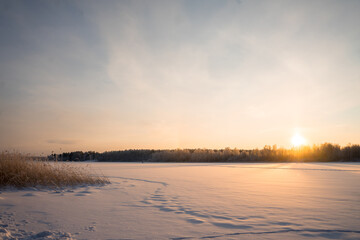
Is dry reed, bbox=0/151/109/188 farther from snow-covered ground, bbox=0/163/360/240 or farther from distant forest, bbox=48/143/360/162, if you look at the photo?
distant forest, bbox=48/143/360/162

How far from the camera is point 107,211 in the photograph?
10.2ft

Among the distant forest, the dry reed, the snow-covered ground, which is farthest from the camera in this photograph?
the distant forest

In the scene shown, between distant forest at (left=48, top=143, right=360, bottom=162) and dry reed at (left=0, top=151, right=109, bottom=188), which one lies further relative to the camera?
distant forest at (left=48, top=143, right=360, bottom=162)

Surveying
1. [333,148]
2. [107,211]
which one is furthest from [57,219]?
[333,148]

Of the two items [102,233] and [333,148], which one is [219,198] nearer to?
[102,233]

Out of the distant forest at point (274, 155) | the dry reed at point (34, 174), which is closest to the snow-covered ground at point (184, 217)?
the dry reed at point (34, 174)

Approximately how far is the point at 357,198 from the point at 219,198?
2323 mm

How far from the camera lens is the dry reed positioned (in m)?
5.25

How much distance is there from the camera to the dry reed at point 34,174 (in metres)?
5.25

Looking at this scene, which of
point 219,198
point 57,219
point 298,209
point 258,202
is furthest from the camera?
point 219,198

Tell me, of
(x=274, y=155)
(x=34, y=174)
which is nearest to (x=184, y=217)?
(x=34, y=174)

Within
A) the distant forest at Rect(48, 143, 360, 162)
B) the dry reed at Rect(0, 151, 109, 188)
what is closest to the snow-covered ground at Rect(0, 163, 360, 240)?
the dry reed at Rect(0, 151, 109, 188)

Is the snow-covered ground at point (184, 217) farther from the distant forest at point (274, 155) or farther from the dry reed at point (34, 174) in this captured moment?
the distant forest at point (274, 155)

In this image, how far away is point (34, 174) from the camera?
5508 mm
